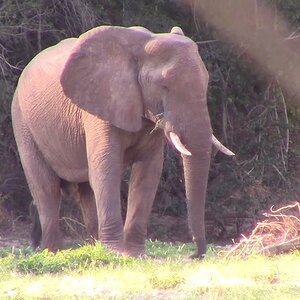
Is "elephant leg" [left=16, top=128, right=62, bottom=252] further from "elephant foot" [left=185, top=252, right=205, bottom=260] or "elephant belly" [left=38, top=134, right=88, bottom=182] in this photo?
"elephant foot" [left=185, top=252, right=205, bottom=260]

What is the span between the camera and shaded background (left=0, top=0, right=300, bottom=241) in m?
16.4

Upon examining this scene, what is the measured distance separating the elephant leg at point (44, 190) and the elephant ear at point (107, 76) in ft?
4.53

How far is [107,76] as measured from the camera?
1091cm

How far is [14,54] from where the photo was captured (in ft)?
54.3

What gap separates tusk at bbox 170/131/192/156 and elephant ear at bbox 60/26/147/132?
0.60 m

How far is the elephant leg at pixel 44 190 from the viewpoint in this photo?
12.3m

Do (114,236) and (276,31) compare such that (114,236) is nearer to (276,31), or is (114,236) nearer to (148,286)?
(148,286)

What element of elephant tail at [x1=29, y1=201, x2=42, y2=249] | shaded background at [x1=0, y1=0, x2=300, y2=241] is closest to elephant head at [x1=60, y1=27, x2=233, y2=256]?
elephant tail at [x1=29, y1=201, x2=42, y2=249]

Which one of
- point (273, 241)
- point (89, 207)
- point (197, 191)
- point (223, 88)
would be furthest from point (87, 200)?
point (223, 88)

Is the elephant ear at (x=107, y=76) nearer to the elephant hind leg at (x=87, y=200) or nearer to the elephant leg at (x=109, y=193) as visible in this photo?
the elephant leg at (x=109, y=193)

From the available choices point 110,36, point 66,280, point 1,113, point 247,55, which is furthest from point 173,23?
point 66,280

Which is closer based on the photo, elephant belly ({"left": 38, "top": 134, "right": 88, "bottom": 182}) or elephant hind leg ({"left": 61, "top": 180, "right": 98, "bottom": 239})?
elephant belly ({"left": 38, "top": 134, "right": 88, "bottom": 182})

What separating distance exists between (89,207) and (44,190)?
2.08ft

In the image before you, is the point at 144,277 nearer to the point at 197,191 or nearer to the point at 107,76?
the point at 197,191
